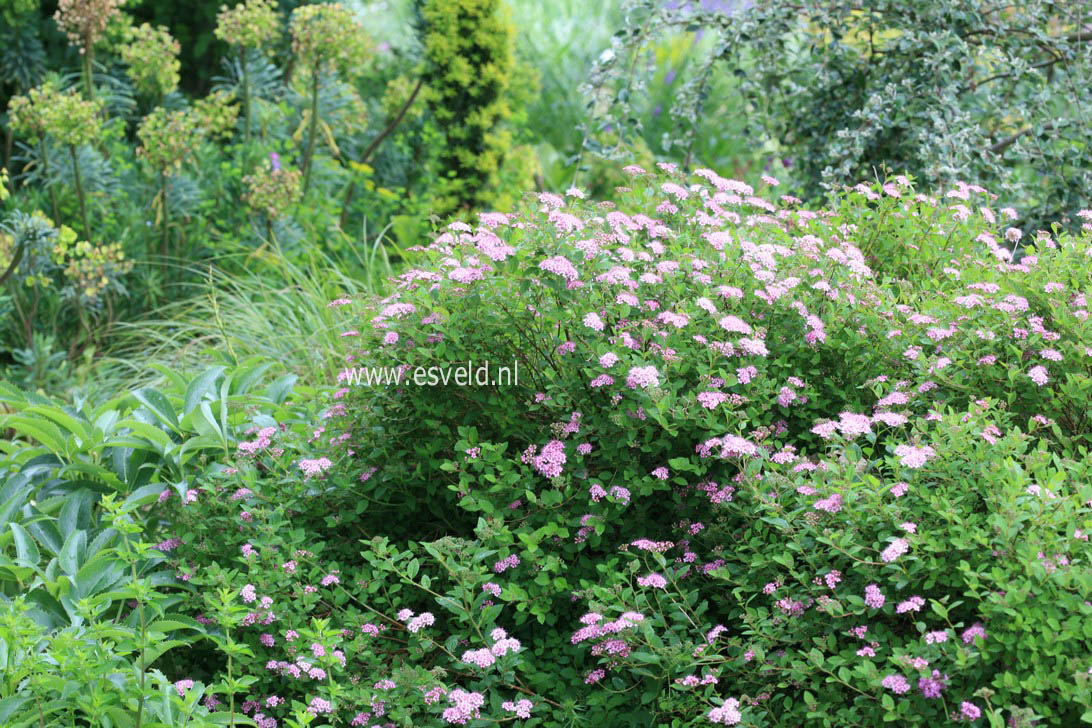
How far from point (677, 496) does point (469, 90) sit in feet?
11.9

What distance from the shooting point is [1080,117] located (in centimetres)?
382

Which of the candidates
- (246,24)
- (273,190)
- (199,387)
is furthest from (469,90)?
(199,387)

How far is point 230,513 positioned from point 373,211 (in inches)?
140

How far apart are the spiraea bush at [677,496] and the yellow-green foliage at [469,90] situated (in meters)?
2.84

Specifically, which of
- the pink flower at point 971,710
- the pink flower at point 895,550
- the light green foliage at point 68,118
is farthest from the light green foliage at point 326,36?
the pink flower at point 971,710

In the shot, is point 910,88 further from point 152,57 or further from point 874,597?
point 152,57

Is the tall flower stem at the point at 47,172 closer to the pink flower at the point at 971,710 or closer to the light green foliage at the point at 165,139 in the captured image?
the light green foliage at the point at 165,139

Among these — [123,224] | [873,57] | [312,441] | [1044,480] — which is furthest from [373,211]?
[1044,480]

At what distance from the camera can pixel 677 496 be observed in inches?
91.1

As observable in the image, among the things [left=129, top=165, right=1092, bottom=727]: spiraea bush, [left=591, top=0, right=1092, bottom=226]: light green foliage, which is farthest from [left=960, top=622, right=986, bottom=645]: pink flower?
[left=591, top=0, right=1092, bottom=226]: light green foliage

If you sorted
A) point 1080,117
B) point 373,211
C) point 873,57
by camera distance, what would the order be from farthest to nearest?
1. point 373,211
2. point 873,57
3. point 1080,117

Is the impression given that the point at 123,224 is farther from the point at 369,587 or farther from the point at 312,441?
the point at 369,587

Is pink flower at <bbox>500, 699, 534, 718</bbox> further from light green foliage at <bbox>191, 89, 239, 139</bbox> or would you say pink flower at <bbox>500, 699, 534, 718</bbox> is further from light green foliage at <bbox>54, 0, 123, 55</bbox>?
light green foliage at <bbox>54, 0, 123, 55</bbox>

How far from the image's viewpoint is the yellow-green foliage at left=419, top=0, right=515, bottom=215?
5.36 meters
